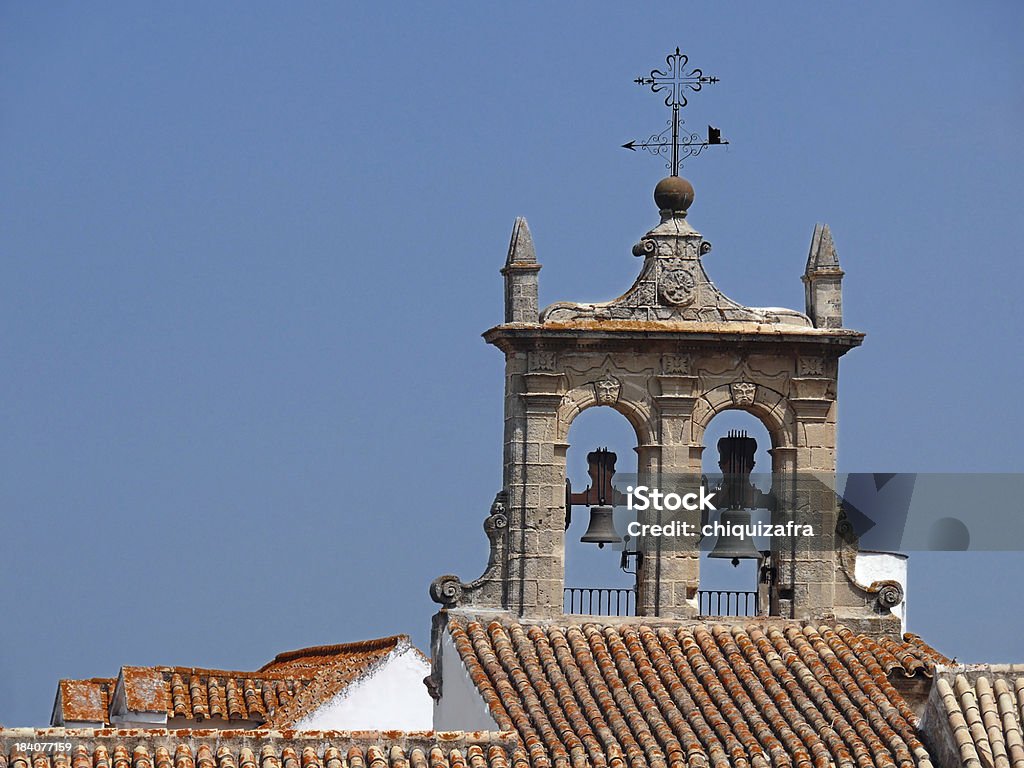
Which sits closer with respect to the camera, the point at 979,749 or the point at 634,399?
the point at 979,749

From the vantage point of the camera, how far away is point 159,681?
31359 millimetres

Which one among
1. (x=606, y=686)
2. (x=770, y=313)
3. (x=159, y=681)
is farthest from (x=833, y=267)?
(x=159, y=681)

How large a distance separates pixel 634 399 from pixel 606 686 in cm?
291

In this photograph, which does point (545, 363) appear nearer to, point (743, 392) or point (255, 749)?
point (743, 392)

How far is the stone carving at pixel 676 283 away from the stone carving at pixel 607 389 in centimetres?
95

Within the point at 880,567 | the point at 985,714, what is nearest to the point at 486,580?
the point at 985,714

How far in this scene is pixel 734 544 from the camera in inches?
1087

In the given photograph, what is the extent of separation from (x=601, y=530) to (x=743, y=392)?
191cm

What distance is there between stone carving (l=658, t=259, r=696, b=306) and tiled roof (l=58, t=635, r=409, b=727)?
716cm

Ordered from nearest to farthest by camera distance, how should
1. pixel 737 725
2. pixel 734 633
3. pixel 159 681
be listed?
1. pixel 737 725
2. pixel 734 633
3. pixel 159 681

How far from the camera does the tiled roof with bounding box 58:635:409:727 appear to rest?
102ft

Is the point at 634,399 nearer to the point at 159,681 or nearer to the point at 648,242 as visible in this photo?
the point at 648,242

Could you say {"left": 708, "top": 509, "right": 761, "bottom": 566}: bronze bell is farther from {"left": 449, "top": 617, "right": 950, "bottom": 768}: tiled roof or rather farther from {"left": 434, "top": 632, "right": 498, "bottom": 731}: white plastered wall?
{"left": 434, "top": 632, "right": 498, "bottom": 731}: white plastered wall

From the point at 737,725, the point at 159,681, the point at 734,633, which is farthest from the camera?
the point at 159,681
